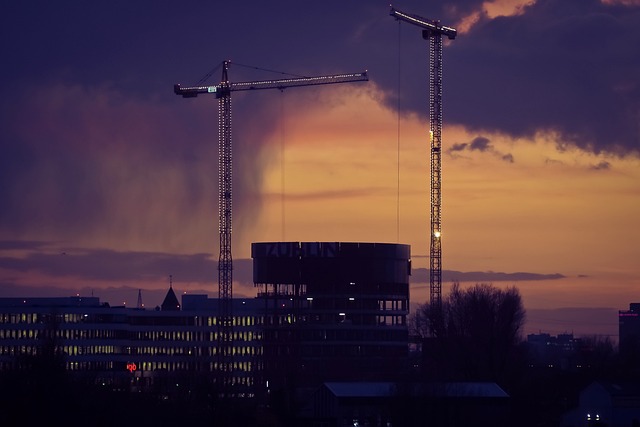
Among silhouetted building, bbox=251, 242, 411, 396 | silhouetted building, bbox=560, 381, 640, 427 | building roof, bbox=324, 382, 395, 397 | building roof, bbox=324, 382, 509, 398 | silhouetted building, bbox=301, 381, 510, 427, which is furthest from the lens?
silhouetted building, bbox=251, 242, 411, 396

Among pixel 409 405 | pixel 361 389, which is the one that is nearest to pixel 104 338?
pixel 361 389

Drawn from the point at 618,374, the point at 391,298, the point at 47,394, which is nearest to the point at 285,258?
the point at 391,298

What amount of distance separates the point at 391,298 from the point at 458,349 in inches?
1712

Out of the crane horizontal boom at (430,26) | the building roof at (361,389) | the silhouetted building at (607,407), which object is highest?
the crane horizontal boom at (430,26)

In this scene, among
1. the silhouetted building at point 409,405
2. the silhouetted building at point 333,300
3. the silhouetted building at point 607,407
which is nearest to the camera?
the silhouetted building at point 409,405

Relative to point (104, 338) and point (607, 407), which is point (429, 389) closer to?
point (607, 407)

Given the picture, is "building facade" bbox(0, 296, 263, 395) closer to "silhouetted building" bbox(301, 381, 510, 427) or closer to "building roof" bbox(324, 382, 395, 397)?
"building roof" bbox(324, 382, 395, 397)

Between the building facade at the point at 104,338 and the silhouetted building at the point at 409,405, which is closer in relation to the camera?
the silhouetted building at the point at 409,405

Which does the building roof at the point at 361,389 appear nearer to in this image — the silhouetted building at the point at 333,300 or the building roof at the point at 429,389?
the building roof at the point at 429,389

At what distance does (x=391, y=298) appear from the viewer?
19950cm

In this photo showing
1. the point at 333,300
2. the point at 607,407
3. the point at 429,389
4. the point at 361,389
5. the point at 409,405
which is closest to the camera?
the point at 409,405

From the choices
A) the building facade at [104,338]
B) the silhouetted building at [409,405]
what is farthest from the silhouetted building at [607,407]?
the building facade at [104,338]

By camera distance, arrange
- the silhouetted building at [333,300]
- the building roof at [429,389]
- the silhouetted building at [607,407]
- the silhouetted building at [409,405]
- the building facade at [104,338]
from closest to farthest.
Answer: the silhouetted building at [409,405], the building roof at [429,389], the silhouetted building at [607,407], the building facade at [104,338], the silhouetted building at [333,300]

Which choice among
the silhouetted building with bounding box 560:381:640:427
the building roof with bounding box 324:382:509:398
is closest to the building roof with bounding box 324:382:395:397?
the building roof with bounding box 324:382:509:398
